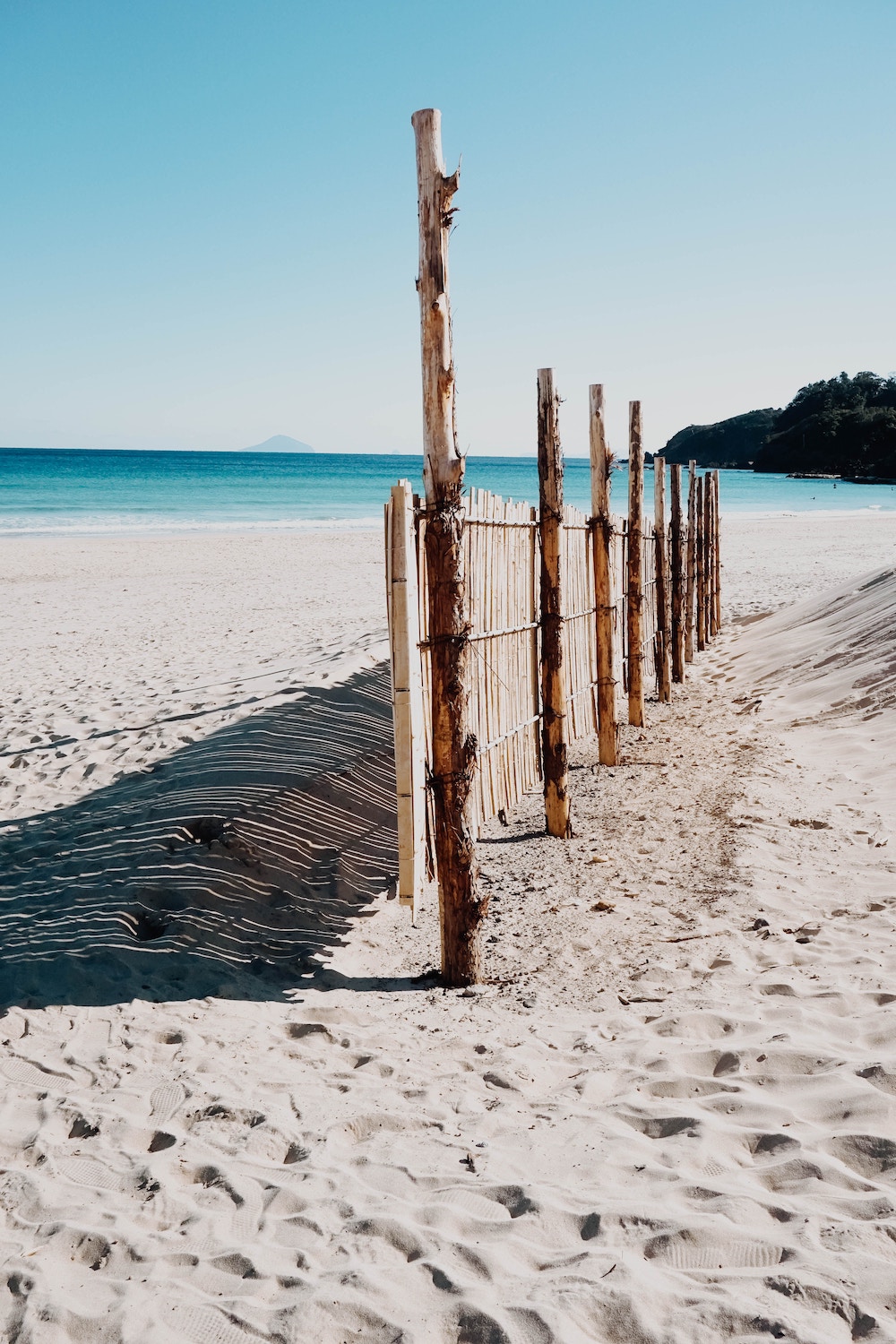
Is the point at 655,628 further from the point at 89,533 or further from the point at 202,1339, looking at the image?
the point at 89,533

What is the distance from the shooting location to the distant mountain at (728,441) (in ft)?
260

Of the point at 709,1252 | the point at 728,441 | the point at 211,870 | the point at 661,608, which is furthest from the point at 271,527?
the point at 728,441

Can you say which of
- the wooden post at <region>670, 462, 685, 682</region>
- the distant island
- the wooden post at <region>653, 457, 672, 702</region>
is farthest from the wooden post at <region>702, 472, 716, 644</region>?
the distant island

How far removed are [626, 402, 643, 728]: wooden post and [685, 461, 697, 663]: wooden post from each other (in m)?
2.50

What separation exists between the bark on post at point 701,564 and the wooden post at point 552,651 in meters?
5.90

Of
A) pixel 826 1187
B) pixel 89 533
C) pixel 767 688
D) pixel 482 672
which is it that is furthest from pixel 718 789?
pixel 89 533

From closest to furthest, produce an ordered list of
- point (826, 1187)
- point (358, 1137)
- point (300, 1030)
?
point (826, 1187)
point (358, 1137)
point (300, 1030)

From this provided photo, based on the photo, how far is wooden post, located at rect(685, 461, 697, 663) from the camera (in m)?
9.80

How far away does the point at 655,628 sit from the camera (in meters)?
8.27

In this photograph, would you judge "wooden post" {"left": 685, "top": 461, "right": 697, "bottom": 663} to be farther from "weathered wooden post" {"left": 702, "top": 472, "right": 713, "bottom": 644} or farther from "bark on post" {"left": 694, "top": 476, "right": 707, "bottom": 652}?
"weathered wooden post" {"left": 702, "top": 472, "right": 713, "bottom": 644}

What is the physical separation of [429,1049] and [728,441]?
8636cm

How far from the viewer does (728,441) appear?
271 feet

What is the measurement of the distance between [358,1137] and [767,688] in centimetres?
650

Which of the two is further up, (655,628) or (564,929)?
(655,628)
